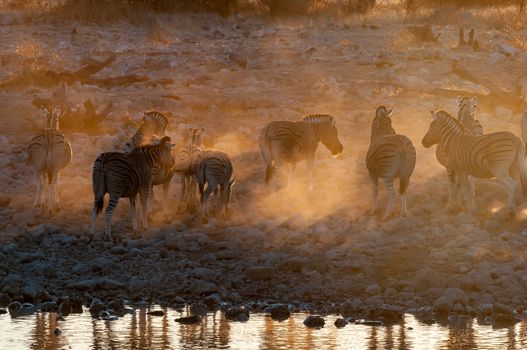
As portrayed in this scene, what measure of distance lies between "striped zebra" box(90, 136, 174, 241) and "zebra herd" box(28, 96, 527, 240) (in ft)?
0.04

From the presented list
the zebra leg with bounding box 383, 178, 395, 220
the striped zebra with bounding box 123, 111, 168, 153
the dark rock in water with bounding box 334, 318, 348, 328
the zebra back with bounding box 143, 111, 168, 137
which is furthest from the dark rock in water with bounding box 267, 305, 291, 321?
the zebra back with bounding box 143, 111, 168, 137

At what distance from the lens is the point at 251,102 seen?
24203 millimetres

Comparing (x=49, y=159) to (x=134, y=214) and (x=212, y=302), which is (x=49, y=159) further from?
(x=212, y=302)

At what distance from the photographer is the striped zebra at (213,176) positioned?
16.9 meters

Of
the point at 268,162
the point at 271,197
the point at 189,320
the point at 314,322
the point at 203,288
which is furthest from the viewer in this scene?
the point at 268,162

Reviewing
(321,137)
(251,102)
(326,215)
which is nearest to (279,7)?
(251,102)

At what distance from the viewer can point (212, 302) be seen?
13461 millimetres

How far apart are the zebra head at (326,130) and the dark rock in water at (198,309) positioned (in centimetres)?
615

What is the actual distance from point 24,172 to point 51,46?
38.2ft

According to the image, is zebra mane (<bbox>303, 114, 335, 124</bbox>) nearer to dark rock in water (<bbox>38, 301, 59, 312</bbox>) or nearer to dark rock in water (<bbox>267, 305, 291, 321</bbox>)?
dark rock in water (<bbox>267, 305, 291, 321</bbox>)

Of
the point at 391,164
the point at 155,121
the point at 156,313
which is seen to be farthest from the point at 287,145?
the point at 156,313

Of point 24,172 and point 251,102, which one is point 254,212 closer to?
point 24,172

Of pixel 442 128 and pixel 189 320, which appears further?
pixel 442 128

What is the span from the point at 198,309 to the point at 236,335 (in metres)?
1.06
